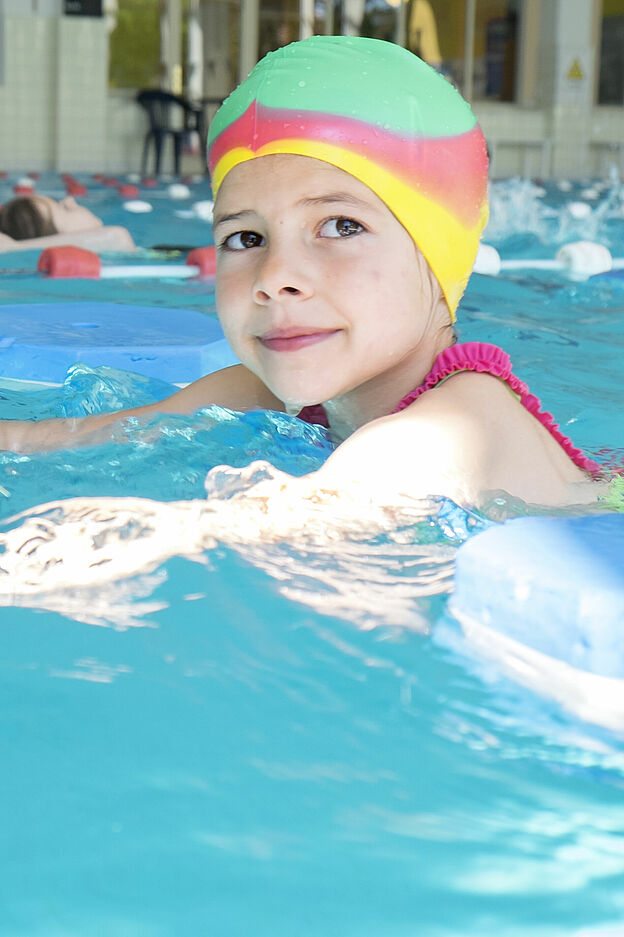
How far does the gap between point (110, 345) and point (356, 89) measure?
166 centimetres

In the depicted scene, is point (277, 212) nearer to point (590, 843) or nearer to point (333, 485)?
point (333, 485)

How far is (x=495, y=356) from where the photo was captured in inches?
84.0

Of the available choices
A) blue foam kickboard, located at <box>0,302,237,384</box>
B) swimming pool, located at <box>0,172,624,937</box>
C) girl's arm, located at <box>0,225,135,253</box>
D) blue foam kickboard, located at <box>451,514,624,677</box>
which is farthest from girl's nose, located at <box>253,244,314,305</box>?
girl's arm, located at <box>0,225,135,253</box>

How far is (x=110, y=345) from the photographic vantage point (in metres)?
3.49

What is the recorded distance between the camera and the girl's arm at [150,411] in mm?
2518

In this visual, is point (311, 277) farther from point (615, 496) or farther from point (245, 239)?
point (615, 496)

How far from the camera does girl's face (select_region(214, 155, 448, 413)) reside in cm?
192

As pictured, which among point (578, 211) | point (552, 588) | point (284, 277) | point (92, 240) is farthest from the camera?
point (578, 211)

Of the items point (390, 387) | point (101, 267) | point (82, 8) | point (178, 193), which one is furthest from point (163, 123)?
point (390, 387)

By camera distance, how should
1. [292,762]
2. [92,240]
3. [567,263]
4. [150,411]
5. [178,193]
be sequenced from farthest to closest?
[178,193]
[92,240]
[567,263]
[150,411]
[292,762]

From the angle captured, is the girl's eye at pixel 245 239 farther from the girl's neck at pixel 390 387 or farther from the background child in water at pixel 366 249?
the girl's neck at pixel 390 387

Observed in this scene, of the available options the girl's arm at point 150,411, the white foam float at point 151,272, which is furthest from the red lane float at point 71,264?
the girl's arm at point 150,411

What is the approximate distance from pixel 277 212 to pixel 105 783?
1095 millimetres

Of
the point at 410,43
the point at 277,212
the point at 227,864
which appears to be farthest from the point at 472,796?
the point at 410,43
